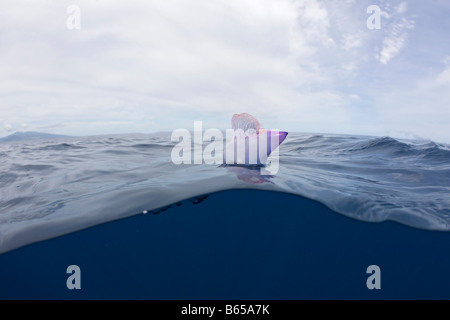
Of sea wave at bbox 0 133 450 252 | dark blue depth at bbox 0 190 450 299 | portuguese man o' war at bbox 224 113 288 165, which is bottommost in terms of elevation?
dark blue depth at bbox 0 190 450 299

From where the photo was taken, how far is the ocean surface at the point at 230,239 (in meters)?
4.49

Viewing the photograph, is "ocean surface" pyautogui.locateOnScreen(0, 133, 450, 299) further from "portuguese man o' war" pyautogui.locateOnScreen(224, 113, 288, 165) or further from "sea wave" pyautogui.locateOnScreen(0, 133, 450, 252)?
"portuguese man o' war" pyautogui.locateOnScreen(224, 113, 288, 165)

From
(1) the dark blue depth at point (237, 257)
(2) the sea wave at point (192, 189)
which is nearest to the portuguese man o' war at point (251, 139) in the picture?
(2) the sea wave at point (192, 189)

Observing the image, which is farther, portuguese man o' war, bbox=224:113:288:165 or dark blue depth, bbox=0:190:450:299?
dark blue depth, bbox=0:190:450:299

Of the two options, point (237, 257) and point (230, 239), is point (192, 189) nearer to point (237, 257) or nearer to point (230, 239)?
point (230, 239)

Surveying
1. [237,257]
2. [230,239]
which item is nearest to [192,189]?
[230,239]

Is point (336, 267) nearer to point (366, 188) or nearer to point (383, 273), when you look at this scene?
point (383, 273)

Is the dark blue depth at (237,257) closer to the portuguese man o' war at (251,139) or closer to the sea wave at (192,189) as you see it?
the sea wave at (192,189)

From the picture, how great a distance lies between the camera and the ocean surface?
177 inches

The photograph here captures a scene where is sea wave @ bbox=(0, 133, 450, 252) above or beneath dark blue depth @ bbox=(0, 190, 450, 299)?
above

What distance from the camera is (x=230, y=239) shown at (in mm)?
4984

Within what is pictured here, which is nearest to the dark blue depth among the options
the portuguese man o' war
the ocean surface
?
the ocean surface
